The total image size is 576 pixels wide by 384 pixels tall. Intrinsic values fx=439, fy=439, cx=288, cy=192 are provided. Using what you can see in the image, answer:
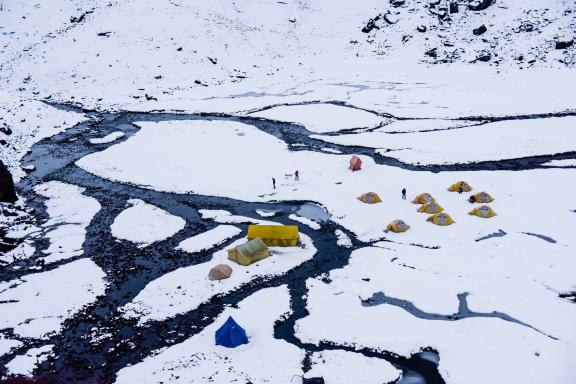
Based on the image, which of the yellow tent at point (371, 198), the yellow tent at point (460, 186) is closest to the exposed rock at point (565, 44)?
the yellow tent at point (460, 186)

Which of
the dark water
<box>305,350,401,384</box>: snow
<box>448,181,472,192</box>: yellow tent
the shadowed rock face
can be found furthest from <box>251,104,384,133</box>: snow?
<box>305,350,401,384</box>: snow

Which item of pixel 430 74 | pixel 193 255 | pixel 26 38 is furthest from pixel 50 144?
pixel 430 74

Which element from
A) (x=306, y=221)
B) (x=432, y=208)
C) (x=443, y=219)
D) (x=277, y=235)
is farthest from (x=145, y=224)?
(x=443, y=219)

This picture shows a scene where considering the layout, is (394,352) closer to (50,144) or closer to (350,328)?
(350,328)

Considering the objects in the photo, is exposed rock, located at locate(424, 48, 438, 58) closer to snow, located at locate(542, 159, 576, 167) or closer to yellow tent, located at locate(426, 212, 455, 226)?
snow, located at locate(542, 159, 576, 167)

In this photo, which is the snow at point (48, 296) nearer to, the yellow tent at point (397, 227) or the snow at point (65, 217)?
the snow at point (65, 217)

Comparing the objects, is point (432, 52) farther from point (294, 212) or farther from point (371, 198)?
point (294, 212)
